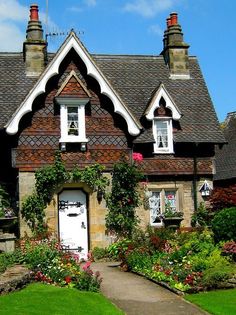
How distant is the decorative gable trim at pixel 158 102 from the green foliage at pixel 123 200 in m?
3.23

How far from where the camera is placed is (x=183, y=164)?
84.1 feet

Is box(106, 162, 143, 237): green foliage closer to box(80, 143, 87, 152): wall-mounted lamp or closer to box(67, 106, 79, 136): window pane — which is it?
box(80, 143, 87, 152): wall-mounted lamp

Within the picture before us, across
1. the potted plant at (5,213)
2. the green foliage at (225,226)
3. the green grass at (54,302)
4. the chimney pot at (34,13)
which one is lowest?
the green grass at (54,302)

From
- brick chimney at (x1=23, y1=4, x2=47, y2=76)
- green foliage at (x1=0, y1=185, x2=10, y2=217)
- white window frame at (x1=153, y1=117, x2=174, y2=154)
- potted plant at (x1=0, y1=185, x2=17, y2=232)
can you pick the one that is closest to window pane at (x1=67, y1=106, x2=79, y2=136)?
green foliage at (x1=0, y1=185, x2=10, y2=217)

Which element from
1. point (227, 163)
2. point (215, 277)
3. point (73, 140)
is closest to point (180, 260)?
point (215, 277)

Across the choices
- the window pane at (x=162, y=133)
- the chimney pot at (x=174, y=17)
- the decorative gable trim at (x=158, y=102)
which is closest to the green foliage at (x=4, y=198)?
the decorative gable trim at (x=158, y=102)

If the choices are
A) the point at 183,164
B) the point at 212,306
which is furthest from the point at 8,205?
the point at 212,306

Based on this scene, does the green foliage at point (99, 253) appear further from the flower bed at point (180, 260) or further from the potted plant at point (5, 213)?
the potted plant at point (5, 213)

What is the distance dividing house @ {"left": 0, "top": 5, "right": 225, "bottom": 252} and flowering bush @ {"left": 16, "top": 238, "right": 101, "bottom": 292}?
4.83m

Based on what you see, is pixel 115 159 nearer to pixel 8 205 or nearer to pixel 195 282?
pixel 8 205

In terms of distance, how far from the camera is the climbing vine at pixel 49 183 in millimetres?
21891

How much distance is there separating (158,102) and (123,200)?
5.13m

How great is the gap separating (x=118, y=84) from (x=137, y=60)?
2496mm

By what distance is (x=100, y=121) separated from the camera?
23.3 metres
